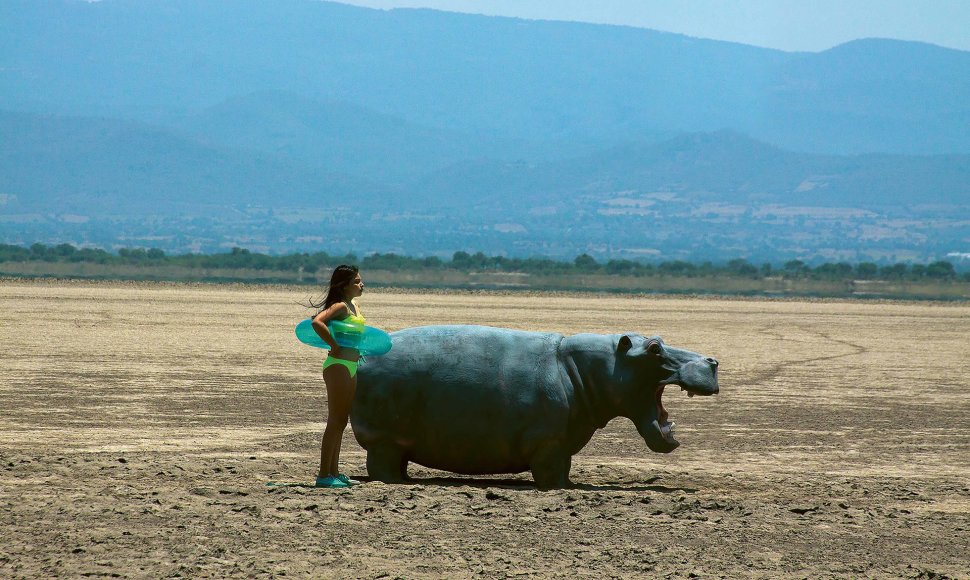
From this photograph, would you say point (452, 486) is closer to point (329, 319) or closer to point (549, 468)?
point (549, 468)

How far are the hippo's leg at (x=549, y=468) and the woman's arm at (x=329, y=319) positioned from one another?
1.89m

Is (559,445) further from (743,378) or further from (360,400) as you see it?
(743,378)

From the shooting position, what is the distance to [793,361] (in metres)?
26.9

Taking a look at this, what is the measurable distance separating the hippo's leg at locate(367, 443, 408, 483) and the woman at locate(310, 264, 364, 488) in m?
0.81

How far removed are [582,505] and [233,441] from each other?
5080 millimetres

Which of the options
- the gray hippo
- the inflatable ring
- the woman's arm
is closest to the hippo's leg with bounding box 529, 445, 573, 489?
the gray hippo

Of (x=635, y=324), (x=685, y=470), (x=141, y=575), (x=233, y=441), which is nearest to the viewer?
(x=141, y=575)

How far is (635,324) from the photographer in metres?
38.2

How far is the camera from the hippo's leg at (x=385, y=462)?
440 inches

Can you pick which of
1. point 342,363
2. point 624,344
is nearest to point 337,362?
point 342,363

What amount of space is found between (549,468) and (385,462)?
1.28 metres

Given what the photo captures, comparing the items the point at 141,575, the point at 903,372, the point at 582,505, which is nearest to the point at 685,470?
the point at 582,505

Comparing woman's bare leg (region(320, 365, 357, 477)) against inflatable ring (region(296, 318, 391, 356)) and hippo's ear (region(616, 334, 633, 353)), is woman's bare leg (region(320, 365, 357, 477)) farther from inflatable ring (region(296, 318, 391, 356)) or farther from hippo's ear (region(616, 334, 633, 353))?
hippo's ear (region(616, 334, 633, 353))

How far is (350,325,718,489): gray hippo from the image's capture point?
35.9ft
